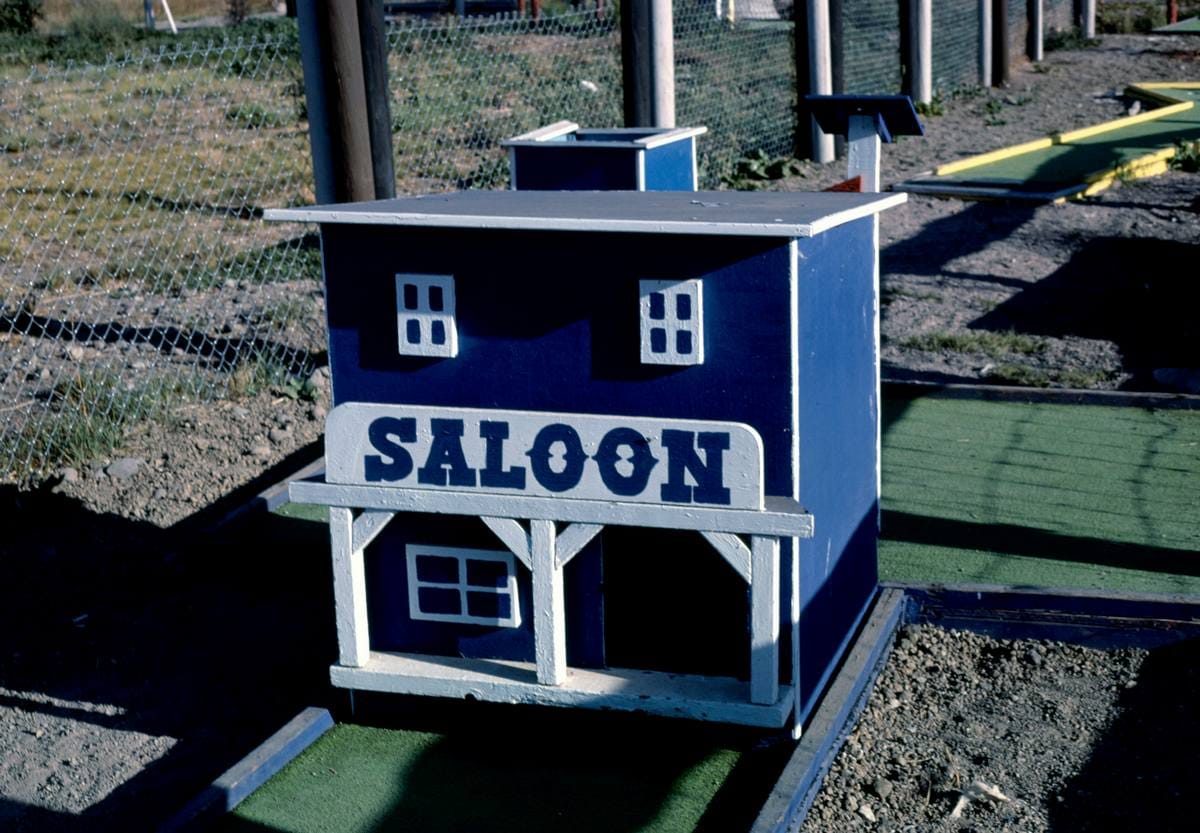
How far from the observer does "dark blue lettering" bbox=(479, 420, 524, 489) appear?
133 inches

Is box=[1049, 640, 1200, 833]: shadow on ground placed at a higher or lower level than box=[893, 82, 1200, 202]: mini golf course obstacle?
lower

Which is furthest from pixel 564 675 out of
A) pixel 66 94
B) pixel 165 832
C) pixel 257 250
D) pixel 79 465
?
pixel 66 94

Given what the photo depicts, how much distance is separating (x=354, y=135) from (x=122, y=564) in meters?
2.22

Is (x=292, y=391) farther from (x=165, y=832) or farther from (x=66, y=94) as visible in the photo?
(x=66, y=94)

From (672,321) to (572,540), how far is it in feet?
1.89

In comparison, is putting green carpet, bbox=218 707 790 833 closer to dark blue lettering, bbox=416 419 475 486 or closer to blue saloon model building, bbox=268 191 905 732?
blue saloon model building, bbox=268 191 905 732

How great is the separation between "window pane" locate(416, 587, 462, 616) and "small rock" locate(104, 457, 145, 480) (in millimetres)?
2658

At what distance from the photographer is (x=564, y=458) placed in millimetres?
3355

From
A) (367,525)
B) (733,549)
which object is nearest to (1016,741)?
(733,549)

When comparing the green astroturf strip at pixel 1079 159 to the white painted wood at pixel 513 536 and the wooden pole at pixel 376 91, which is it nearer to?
the wooden pole at pixel 376 91

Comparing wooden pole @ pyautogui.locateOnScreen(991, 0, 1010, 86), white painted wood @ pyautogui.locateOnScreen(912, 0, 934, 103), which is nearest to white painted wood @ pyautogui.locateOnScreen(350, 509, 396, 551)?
white painted wood @ pyautogui.locateOnScreen(912, 0, 934, 103)

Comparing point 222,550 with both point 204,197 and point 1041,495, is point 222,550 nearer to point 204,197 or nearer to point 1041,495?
point 1041,495

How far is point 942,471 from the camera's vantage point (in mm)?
5469

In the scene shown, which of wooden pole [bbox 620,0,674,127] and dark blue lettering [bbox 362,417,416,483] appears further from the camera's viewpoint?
wooden pole [bbox 620,0,674,127]
